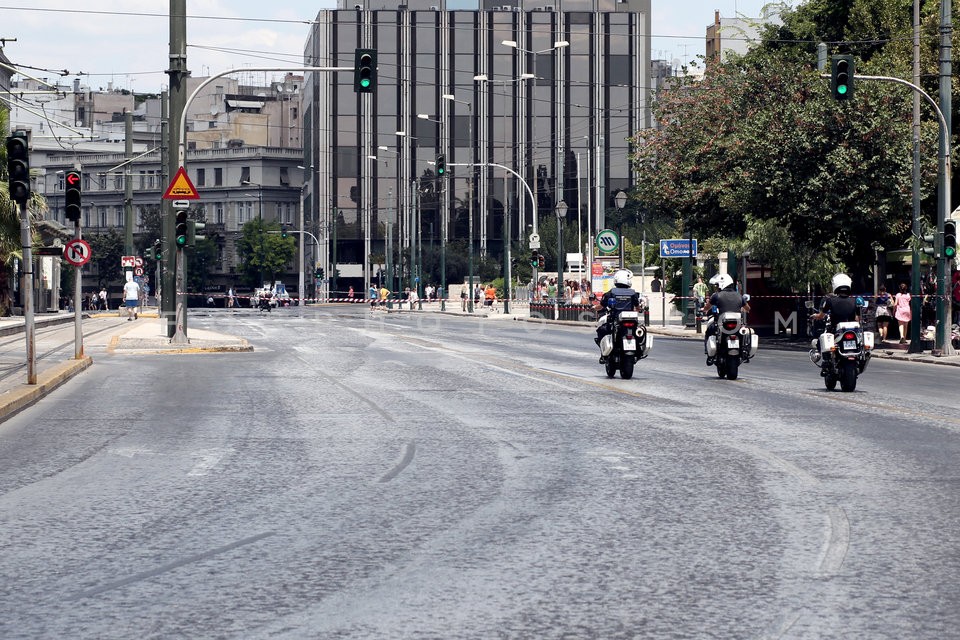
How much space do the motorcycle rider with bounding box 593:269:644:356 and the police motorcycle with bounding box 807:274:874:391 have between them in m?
3.13

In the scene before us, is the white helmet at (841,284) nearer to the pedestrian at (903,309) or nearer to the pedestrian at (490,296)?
the pedestrian at (903,309)

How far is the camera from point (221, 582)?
22.0ft

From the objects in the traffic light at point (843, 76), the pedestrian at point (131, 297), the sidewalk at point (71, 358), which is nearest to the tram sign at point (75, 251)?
the sidewalk at point (71, 358)

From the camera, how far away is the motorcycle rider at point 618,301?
71.9 feet

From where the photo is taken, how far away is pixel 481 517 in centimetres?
862

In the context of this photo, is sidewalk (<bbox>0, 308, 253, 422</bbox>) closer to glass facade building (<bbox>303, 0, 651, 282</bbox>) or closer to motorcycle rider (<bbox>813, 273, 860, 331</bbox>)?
motorcycle rider (<bbox>813, 273, 860, 331</bbox>)

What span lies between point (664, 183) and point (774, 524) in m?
37.5

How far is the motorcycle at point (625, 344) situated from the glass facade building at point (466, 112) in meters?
95.2

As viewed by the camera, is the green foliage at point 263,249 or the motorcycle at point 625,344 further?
the green foliage at point 263,249

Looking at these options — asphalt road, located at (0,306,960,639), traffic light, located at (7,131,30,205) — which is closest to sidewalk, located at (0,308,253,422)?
asphalt road, located at (0,306,960,639)

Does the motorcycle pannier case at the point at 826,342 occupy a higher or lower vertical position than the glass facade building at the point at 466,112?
lower

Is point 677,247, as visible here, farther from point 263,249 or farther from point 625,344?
point 263,249

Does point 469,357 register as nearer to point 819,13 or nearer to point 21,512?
point 21,512

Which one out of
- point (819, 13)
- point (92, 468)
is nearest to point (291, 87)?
point (819, 13)
